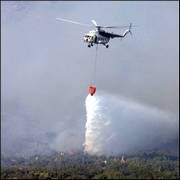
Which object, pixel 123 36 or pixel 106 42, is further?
pixel 123 36

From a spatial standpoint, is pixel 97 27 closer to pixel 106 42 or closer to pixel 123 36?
pixel 106 42

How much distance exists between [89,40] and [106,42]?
15.9 ft

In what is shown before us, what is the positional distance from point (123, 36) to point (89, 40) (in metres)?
16.0

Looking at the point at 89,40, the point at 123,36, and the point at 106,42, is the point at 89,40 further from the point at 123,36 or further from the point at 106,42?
the point at 123,36

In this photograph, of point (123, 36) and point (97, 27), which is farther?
point (123, 36)

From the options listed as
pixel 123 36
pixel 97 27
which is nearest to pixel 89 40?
pixel 97 27

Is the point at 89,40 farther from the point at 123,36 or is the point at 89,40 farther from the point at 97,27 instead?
the point at 123,36

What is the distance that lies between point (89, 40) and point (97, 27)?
167 inches

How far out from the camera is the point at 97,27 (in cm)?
14262

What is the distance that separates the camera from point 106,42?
143375 millimetres

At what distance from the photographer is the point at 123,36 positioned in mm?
154250

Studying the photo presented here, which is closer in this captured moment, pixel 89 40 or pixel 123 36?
pixel 89 40

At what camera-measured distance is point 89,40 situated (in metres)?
142
